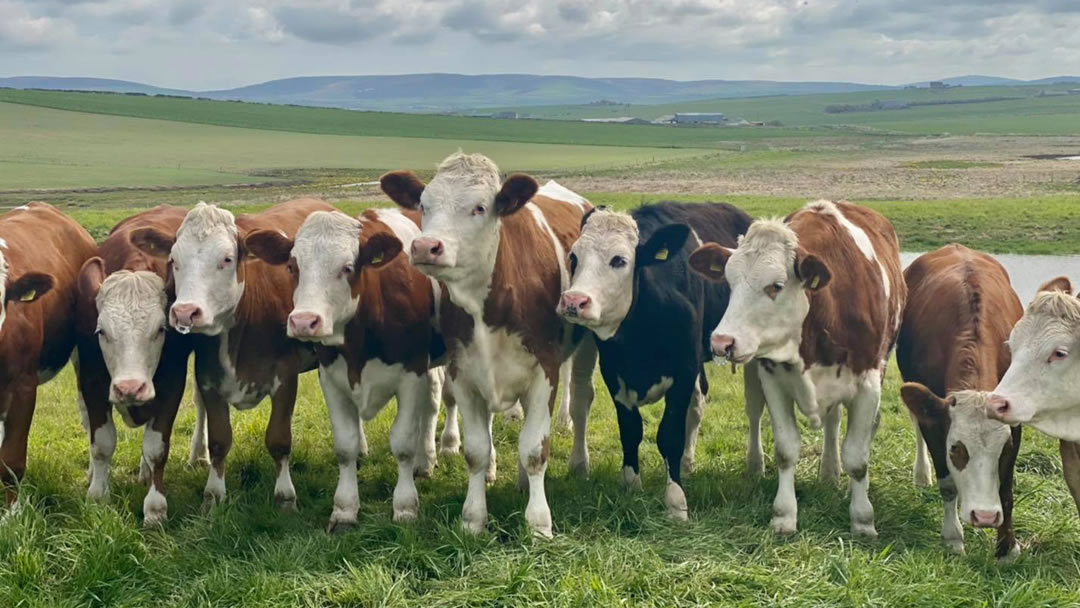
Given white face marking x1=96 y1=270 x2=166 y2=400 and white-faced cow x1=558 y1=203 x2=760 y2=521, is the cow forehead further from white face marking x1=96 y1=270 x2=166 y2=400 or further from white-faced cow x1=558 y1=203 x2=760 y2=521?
white face marking x1=96 y1=270 x2=166 y2=400

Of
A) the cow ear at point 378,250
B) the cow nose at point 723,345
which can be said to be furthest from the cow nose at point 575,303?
the cow ear at point 378,250

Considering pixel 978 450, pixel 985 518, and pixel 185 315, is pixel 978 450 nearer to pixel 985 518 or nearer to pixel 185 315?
pixel 985 518

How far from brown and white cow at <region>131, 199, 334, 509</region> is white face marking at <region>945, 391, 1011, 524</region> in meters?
4.65

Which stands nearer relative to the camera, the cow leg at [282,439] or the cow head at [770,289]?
the cow head at [770,289]

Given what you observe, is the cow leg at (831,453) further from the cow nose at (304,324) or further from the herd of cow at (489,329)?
the cow nose at (304,324)

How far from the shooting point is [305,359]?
754 centimetres

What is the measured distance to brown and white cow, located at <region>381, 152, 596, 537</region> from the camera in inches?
248

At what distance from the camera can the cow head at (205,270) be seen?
628 centimetres

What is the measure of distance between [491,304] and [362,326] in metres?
0.95

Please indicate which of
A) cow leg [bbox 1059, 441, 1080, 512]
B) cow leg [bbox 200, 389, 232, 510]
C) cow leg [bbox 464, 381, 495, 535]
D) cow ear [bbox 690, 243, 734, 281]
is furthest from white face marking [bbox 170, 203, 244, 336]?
cow leg [bbox 1059, 441, 1080, 512]

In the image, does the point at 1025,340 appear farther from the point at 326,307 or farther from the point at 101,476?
the point at 101,476

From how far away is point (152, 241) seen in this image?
701 cm

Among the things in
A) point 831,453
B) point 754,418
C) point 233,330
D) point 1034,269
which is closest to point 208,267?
point 233,330

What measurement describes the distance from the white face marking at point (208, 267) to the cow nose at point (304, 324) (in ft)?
2.24
